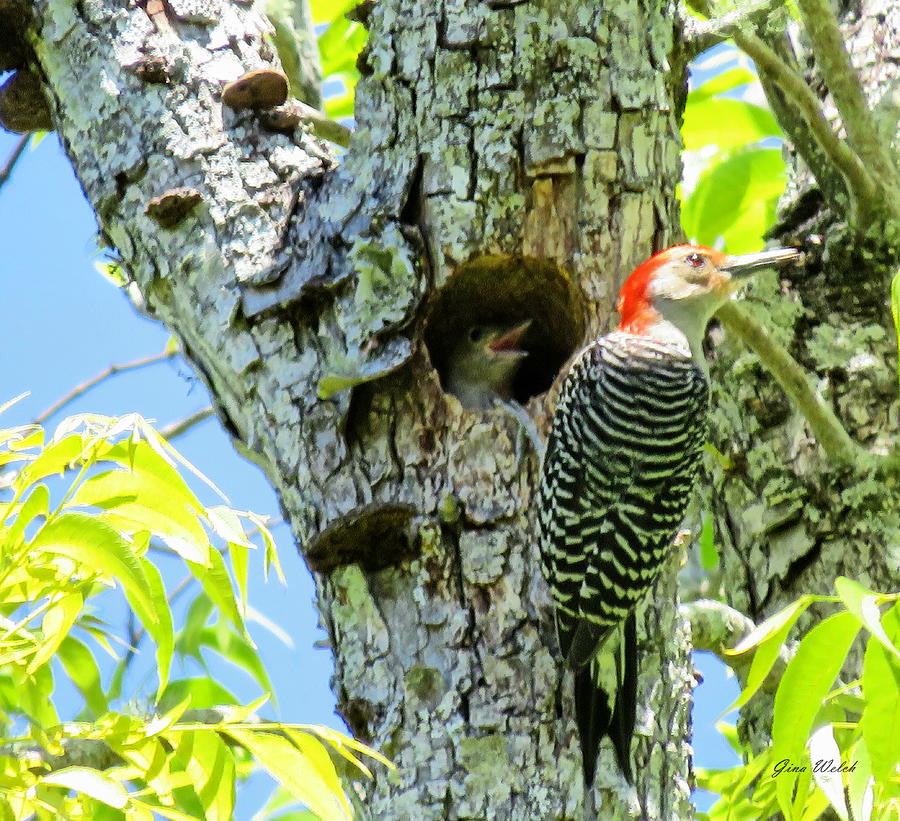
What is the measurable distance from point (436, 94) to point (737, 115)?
151 centimetres

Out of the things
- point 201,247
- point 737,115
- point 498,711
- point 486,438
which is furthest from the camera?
point 737,115

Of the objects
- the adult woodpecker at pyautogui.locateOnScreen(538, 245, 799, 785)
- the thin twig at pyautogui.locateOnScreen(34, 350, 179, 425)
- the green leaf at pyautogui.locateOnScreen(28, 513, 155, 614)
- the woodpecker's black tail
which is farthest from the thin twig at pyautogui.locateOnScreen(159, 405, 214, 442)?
the green leaf at pyautogui.locateOnScreen(28, 513, 155, 614)

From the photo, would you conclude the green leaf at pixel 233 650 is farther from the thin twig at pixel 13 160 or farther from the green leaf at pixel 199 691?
the thin twig at pixel 13 160

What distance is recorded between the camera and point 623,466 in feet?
10.5

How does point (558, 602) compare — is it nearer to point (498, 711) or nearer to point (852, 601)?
point (498, 711)

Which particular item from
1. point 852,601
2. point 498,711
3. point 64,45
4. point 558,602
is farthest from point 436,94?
point 852,601

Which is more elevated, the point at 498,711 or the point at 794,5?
the point at 794,5

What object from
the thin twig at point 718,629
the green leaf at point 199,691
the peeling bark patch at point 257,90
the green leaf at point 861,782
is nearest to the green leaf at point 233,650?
the green leaf at point 199,691

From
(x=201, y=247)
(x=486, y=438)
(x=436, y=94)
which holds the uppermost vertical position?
(x=436, y=94)

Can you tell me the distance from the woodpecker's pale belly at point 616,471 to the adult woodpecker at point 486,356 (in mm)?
571

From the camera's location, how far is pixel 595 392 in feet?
10.6

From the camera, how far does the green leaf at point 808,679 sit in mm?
1630

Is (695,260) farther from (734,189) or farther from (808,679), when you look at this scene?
(808,679)

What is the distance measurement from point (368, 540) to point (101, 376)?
2095 mm
